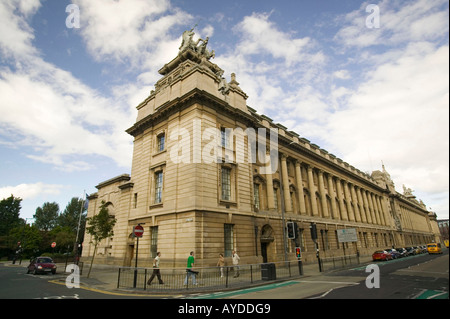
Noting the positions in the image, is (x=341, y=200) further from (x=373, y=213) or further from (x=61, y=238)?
(x=61, y=238)

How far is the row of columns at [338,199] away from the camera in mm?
30844

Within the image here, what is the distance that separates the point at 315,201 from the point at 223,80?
22190 mm

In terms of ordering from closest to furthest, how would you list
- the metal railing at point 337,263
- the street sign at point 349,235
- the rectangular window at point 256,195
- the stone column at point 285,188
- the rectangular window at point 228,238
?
the rectangular window at point 228,238 → the metal railing at point 337,263 → the street sign at point 349,235 → the rectangular window at point 256,195 → the stone column at point 285,188

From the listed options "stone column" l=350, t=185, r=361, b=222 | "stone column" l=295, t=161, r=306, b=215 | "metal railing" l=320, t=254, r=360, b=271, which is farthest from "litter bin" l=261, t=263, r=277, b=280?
"stone column" l=350, t=185, r=361, b=222

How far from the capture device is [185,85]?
23.7m

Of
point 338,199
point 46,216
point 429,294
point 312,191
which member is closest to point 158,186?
point 429,294

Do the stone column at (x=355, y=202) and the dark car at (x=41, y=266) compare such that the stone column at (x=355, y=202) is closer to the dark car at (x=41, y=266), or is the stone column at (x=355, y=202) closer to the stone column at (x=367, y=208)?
the stone column at (x=367, y=208)

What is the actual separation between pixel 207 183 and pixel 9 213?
84.2 m

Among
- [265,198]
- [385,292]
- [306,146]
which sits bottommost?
[385,292]

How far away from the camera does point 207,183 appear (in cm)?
1992

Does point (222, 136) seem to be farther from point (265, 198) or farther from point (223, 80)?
point (265, 198)

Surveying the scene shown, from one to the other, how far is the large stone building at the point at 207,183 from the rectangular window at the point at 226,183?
9cm

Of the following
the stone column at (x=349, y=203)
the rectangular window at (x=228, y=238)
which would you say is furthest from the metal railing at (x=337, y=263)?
the stone column at (x=349, y=203)
